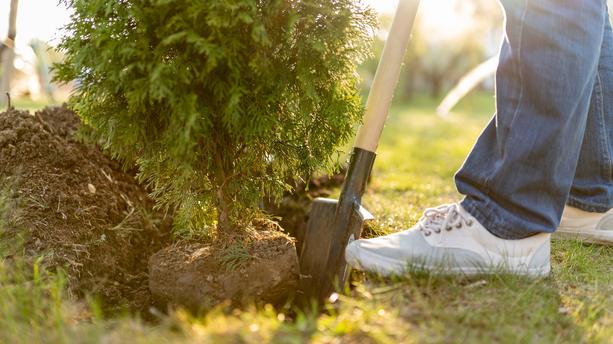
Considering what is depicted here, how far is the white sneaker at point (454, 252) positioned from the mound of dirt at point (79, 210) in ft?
3.61

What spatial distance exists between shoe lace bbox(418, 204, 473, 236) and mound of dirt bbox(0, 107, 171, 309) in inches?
51.4

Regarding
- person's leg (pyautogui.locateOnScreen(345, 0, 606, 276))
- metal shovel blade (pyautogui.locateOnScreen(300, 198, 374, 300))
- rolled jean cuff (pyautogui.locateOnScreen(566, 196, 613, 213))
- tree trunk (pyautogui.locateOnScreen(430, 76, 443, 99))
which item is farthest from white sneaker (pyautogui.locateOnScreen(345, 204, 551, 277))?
tree trunk (pyautogui.locateOnScreen(430, 76, 443, 99))

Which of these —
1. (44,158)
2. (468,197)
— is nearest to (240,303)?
(468,197)

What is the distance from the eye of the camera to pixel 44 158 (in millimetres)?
3016

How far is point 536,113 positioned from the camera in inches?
86.0

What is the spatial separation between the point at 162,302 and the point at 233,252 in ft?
1.25

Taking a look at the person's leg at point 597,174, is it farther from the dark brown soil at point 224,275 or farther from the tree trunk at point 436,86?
the tree trunk at point 436,86

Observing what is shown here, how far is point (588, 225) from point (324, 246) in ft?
4.37

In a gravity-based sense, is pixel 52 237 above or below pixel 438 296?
below

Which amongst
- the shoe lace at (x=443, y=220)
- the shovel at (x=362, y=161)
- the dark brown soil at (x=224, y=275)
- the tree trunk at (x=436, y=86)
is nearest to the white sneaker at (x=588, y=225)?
the shoe lace at (x=443, y=220)

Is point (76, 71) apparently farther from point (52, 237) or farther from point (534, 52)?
point (534, 52)

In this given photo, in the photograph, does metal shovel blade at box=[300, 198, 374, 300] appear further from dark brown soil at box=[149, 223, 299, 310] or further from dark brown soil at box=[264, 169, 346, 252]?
dark brown soil at box=[264, 169, 346, 252]

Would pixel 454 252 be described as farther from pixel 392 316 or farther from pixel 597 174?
pixel 597 174

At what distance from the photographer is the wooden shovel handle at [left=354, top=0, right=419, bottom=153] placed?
272 centimetres
